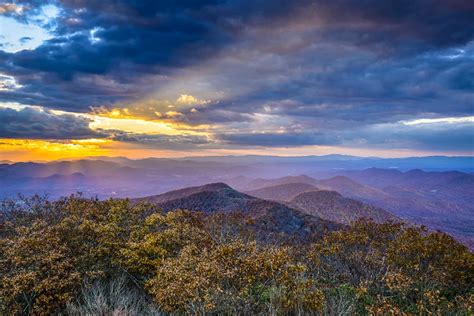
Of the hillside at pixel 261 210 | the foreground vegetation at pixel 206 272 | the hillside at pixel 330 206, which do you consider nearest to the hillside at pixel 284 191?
the hillside at pixel 330 206

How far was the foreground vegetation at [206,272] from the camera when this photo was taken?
690 cm

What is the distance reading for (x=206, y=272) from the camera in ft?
23.5

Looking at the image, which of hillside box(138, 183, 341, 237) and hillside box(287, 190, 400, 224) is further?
hillside box(287, 190, 400, 224)

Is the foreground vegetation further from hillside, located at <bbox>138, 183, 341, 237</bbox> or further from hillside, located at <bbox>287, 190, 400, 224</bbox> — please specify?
hillside, located at <bbox>287, 190, 400, 224</bbox>

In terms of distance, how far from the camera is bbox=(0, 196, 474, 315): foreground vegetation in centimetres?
690

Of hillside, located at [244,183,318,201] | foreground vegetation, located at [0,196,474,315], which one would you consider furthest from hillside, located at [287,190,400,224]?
foreground vegetation, located at [0,196,474,315]

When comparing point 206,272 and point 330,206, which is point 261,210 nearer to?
point 206,272

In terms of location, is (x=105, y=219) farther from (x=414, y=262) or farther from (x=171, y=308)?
(x=414, y=262)

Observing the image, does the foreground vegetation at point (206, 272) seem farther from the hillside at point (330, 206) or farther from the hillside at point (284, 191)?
the hillside at point (284, 191)

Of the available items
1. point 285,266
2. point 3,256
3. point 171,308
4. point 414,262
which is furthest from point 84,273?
point 414,262

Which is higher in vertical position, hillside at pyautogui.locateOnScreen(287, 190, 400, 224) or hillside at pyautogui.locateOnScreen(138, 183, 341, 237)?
hillside at pyautogui.locateOnScreen(138, 183, 341, 237)

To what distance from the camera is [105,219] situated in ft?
39.0

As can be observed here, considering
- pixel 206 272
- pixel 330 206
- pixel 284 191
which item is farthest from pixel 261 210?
pixel 284 191

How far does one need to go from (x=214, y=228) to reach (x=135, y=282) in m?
5.88
